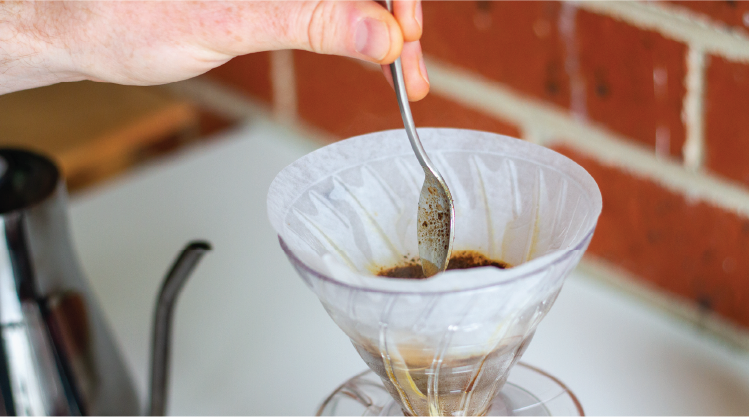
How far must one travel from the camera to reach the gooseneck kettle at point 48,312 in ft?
1.48

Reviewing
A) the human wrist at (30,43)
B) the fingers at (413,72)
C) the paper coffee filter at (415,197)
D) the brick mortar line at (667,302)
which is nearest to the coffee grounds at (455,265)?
the paper coffee filter at (415,197)

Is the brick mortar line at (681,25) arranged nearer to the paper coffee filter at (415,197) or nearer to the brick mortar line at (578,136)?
the brick mortar line at (578,136)

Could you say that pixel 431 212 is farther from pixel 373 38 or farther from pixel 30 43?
pixel 30 43

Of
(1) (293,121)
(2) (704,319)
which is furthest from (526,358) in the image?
(1) (293,121)

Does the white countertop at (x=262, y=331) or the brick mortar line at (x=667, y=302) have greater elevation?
the brick mortar line at (x=667, y=302)

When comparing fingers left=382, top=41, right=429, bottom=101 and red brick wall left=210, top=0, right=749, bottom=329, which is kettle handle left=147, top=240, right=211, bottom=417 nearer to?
fingers left=382, top=41, right=429, bottom=101

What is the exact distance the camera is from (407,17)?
381mm

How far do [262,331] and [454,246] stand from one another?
0.31m

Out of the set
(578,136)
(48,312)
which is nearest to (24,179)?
(48,312)

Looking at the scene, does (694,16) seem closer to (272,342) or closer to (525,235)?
(525,235)

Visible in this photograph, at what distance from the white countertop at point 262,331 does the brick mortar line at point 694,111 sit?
14cm

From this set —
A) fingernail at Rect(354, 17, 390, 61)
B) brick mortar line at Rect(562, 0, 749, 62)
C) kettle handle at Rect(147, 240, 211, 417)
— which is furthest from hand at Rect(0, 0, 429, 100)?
brick mortar line at Rect(562, 0, 749, 62)

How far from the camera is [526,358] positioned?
57 centimetres

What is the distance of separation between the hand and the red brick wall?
225mm
